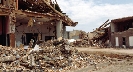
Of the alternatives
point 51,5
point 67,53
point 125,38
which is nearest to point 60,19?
point 51,5

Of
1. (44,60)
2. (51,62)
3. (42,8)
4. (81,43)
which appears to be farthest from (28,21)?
(81,43)

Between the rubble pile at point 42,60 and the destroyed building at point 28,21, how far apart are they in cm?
572

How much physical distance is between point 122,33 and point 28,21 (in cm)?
1495

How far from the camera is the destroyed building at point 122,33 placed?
29581mm

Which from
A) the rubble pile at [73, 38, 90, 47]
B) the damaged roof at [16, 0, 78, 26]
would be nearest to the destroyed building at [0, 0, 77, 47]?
the damaged roof at [16, 0, 78, 26]

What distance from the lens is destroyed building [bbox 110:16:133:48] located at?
29581 millimetres

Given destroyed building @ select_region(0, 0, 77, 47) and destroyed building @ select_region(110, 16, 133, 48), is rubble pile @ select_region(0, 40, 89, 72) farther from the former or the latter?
destroyed building @ select_region(110, 16, 133, 48)

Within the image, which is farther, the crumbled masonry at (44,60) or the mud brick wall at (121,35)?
the mud brick wall at (121,35)

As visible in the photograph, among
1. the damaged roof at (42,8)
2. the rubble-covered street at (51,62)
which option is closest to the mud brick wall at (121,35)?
the damaged roof at (42,8)

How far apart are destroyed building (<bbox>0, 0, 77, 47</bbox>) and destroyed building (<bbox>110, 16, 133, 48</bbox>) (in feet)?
28.7

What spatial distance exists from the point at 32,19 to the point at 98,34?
17.2m

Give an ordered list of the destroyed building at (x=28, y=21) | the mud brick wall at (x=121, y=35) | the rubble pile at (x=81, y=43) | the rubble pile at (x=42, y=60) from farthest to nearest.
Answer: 1. the rubble pile at (x=81, y=43)
2. the mud brick wall at (x=121, y=35)
3. the destroyed building at (x=28, y=21)
4. the rubble pile at (x=42, y=60)

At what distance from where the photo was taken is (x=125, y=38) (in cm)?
3031

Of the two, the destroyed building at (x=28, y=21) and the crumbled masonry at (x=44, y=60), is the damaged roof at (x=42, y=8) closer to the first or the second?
the destroyed building at (x=28, y=21)
